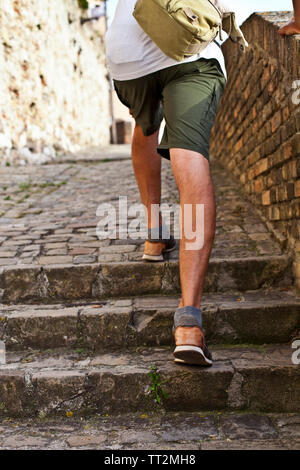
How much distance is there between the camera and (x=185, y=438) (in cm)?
168

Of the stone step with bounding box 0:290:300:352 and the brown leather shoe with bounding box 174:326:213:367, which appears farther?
the stone step with bounding box 0:290:300:352

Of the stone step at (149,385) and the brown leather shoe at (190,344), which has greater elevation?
the brown leather shoe at (190,344)

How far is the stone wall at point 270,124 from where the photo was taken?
7.66ft

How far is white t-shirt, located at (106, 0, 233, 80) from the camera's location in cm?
202

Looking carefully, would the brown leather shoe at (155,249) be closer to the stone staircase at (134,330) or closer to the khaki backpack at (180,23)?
the stone staircase at (134,330)

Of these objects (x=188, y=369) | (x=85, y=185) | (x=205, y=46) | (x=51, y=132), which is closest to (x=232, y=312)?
(x=188, y=369)

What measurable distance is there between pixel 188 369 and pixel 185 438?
0.93ft

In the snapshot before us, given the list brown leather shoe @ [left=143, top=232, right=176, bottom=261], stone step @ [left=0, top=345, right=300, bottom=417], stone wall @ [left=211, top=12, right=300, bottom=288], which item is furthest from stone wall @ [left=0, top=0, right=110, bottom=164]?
stone step @ [left=0, top=345, right=300, bottom=417]

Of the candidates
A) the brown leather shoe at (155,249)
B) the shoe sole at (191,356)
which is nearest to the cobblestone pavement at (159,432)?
the shoe sole at (191,356)

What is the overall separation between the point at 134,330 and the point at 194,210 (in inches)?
25.2

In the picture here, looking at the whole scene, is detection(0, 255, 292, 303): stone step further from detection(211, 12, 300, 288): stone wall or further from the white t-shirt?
the white t-shirt

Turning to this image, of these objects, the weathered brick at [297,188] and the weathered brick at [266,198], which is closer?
the weathered brick at [297,188]

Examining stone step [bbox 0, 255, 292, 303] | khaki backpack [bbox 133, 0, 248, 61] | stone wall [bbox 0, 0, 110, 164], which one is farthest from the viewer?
stone wall [bbox 0, 0, 110, 164]

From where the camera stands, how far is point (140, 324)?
2195mm
